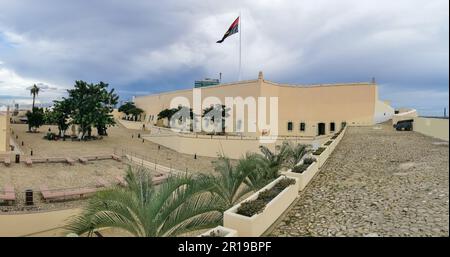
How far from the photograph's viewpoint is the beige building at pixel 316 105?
111 ft

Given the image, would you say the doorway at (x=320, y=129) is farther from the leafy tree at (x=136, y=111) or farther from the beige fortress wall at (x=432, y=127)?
the leafy tree at (x=136, y=111)

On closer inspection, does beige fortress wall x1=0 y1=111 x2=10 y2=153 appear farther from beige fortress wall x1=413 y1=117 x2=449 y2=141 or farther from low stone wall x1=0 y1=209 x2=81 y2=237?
beige fortress wall x1=413 y1=117 x2=449 y2=141

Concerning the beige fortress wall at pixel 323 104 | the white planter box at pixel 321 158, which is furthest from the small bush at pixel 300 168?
the beige fortress wall at pixel 323 104

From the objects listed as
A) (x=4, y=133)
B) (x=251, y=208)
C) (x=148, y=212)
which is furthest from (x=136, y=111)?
(x=148, y=212)

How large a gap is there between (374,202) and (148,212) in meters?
4.79

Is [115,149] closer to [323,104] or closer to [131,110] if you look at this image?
[323,104]

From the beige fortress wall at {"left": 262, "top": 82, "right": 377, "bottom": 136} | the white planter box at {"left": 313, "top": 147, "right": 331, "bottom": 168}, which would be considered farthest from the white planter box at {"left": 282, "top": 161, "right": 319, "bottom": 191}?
the beige fortress wall at {"left": 262, "top": 82, "right": 377, "bottom": 136}

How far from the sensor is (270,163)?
33.0ft

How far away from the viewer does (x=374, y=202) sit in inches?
264

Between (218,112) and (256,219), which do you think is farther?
(218,112)

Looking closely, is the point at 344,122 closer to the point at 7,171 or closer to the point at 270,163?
the point at 270,163
